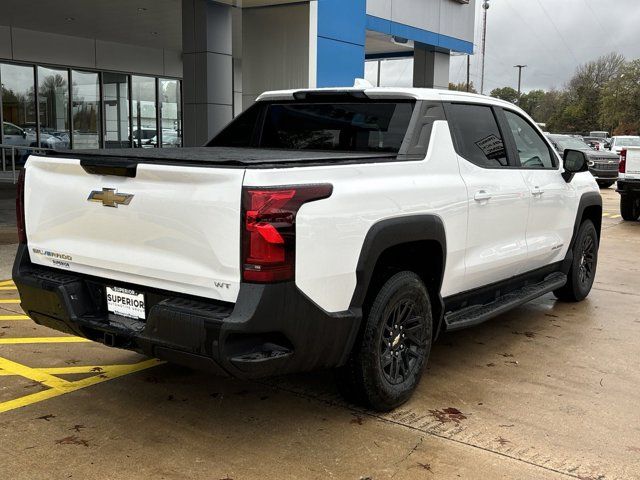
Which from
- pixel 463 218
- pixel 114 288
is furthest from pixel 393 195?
pixel 114 288

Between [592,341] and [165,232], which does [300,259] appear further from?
[592,341]

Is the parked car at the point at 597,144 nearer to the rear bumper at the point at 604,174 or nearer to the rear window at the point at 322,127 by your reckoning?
the rear bumper at the point at 604,174

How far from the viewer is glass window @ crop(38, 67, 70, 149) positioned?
19453 millimetres

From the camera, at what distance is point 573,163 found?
593cm

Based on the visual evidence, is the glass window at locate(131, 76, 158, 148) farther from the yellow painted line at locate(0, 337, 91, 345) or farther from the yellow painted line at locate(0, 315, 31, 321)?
the yellow painted line at locate(0, 337, 91, 345)

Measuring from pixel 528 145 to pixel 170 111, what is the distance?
19.8 meters

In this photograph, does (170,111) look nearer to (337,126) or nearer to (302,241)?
(337,126)

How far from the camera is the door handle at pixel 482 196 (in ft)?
14.9

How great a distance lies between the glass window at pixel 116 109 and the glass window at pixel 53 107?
1.39 meters

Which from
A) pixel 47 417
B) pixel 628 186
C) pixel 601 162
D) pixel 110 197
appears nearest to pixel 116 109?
pixel 628 186

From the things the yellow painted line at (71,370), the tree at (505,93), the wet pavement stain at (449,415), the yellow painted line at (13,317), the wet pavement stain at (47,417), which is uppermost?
the tree at (505,93)

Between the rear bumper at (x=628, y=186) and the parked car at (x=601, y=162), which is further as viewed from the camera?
the parked car at (x=601, y=162)

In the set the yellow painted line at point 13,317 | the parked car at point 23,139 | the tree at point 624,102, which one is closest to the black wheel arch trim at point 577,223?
the yellow painted line at point 13,317

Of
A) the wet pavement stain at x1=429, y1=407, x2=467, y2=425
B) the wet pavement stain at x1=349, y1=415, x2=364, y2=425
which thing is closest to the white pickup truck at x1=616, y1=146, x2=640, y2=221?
A: the wet pavement stain at x1=429, y1=407, x2=467, y2=425
